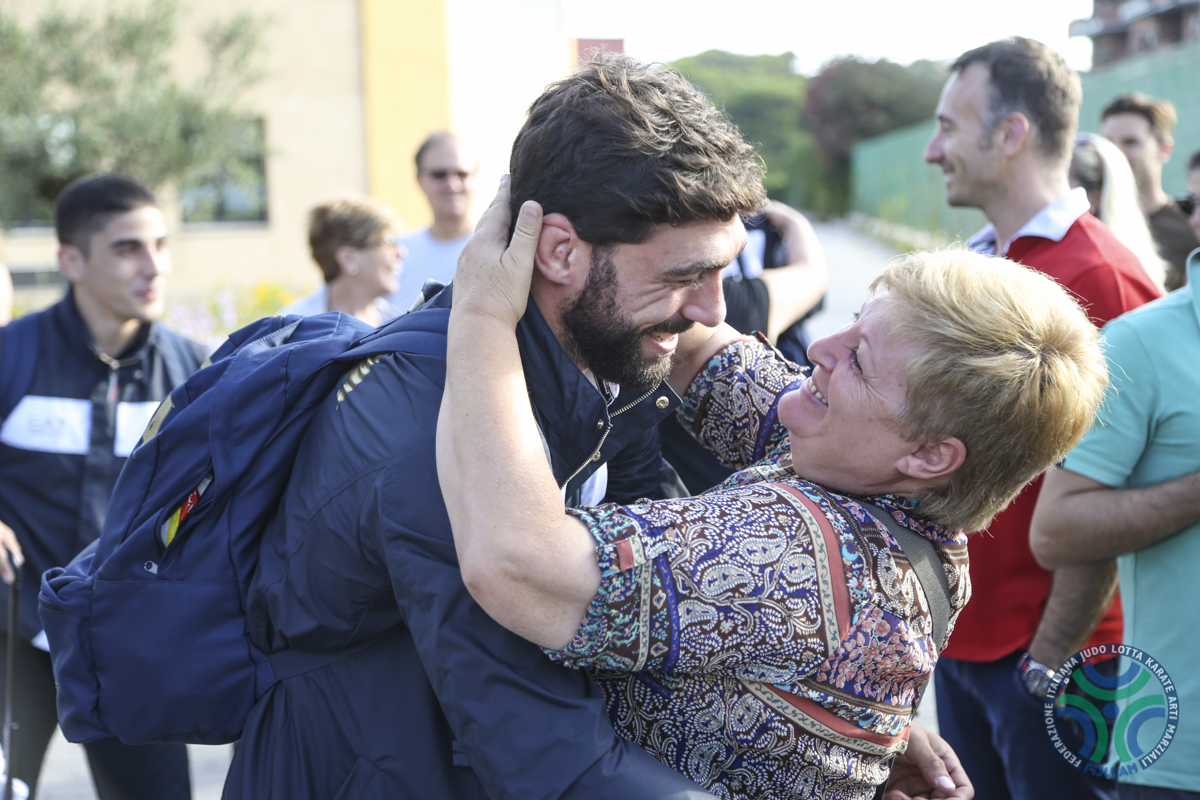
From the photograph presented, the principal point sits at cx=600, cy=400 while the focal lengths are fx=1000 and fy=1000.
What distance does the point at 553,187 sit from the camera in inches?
61.1

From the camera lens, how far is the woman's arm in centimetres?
129

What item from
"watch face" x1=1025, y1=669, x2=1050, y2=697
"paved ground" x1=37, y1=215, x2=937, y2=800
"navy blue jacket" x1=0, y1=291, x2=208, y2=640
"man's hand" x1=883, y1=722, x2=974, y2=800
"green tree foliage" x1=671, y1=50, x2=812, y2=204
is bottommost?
"paved ground" x1=37, y1=215, x2=937, y2=800

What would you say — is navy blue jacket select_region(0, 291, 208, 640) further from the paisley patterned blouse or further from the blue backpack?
the paisley patterned blouse

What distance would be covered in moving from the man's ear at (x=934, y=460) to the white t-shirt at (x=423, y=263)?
13.5 ft

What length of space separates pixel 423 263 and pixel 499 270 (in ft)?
13.9

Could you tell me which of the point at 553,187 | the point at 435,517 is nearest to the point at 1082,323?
the point at 553,187

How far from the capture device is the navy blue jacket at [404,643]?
1347 mm

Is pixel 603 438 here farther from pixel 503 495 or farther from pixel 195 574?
pixel 195 574

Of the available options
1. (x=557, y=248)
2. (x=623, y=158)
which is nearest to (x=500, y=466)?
(x=557, y=248)

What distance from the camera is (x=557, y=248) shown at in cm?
157

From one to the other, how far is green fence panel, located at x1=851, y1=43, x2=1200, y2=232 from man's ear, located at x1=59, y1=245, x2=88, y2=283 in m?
3.05

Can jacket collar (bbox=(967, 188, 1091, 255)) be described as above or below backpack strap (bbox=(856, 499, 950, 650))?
above

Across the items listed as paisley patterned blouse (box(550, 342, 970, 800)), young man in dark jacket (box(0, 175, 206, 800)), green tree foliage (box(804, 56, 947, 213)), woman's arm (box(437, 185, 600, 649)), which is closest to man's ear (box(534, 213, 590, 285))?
woman's arm (box(437, 185, 600, 649))

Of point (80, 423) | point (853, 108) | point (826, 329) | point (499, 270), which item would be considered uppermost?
point (853, 108)
